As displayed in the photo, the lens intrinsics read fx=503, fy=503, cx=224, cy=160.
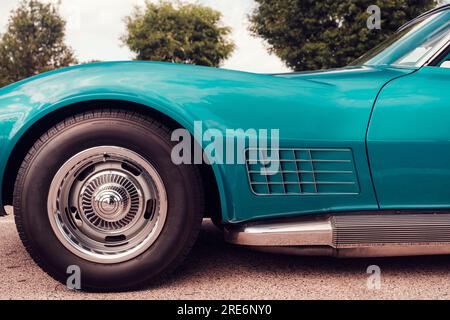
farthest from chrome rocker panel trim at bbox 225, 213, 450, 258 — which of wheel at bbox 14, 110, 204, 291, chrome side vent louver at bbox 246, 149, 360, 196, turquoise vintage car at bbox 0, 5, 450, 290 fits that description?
wheel at bbox 14, 110, 204, 291

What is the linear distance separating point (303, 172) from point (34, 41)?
43221 mm

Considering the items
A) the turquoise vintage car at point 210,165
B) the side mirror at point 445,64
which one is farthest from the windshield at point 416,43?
the turquoise vintage car at point 210,165

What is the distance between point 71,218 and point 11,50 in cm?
4317

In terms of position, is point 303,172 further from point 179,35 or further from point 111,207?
point 179,35

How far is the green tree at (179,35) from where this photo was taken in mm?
46906

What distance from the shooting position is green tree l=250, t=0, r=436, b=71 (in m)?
22.0

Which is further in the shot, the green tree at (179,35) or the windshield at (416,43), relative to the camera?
the green tree at (179,35)

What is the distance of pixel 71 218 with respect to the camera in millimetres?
2238

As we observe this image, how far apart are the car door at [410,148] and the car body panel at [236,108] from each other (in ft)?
0.17

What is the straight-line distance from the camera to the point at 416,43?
103 inches

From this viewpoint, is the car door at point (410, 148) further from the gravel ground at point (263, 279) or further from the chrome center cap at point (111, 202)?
the chrome center cap at point (111, 202)

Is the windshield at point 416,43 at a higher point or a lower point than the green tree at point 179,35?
lower

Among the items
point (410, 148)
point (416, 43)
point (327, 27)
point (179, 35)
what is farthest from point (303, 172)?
point (179, 35)
